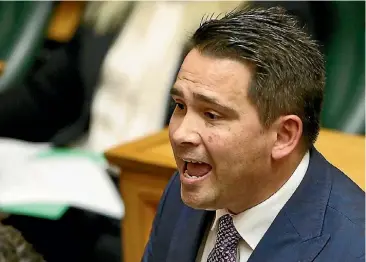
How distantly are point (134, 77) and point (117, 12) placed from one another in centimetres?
32

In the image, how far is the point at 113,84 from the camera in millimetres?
2320

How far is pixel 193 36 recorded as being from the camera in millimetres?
1000

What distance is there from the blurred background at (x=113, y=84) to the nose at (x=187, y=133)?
1.05 meters

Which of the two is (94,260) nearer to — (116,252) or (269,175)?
(116,252)

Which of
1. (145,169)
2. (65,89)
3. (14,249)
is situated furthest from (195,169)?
(65,89)

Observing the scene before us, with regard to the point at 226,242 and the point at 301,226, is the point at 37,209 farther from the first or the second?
the point at 301,226

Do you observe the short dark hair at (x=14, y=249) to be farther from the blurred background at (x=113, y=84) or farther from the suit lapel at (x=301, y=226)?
the blurred background at (x=113, y=84)

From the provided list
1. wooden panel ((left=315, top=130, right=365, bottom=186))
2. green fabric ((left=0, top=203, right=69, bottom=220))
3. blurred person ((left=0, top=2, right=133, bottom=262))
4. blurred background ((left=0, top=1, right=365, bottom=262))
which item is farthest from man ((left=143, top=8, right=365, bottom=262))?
blurred person ((left=0, top=2, right=133, bottom=262))

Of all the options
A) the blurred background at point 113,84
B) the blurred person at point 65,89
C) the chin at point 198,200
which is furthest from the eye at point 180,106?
the blurred person at point 65,89

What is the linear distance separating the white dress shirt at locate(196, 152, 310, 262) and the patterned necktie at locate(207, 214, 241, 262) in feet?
0.03

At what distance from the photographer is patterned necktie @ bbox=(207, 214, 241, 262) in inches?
41.1

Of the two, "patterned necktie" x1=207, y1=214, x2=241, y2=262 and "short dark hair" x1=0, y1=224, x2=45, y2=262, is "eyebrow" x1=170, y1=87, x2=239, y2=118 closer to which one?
"patterned necktie" x1=207, y1=214, x2=241, y2=262

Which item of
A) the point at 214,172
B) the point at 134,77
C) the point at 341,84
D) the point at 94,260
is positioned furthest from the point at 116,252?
the point at 214,172

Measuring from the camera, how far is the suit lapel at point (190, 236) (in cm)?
112
